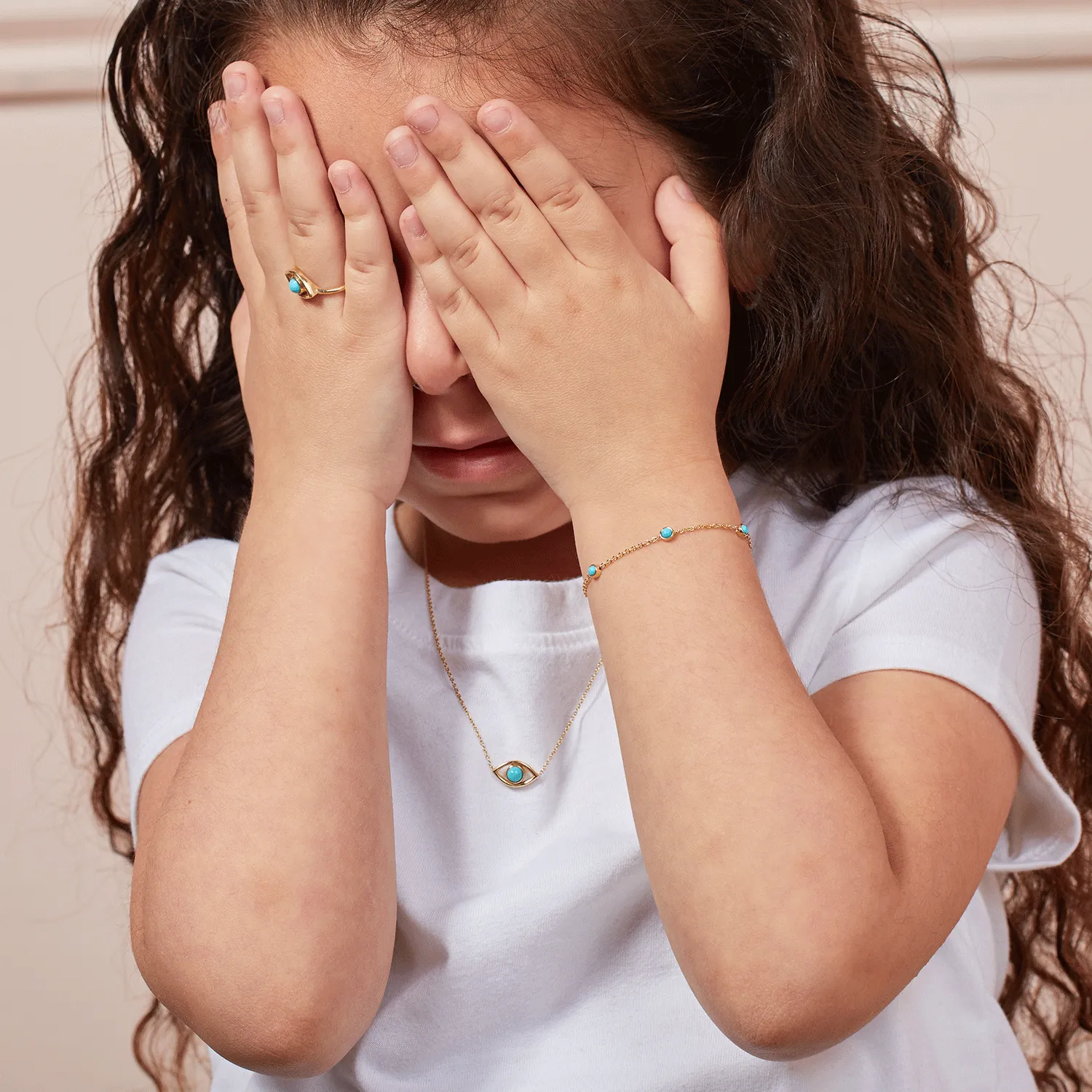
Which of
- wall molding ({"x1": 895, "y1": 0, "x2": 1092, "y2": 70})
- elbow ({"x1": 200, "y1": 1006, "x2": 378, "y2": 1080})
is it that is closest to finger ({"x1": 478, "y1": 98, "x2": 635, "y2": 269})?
elbow ({"x1": 200, "y1": 1006, "x2": 378, "y2": 1080})

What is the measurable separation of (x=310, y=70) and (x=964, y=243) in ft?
1.67

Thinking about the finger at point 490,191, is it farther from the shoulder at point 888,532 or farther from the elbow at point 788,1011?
the elbow at point 788,1011

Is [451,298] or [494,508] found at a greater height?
[451,298]

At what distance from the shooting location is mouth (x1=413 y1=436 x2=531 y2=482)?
82 centimetres

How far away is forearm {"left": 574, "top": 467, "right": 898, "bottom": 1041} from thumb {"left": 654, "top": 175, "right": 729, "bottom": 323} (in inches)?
4.6

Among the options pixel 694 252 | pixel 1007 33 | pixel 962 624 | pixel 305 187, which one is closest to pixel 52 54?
pixel 305 187

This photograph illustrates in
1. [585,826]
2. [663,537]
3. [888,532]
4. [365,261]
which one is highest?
[365,261]

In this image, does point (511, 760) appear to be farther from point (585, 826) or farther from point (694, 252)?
point (694, 252)

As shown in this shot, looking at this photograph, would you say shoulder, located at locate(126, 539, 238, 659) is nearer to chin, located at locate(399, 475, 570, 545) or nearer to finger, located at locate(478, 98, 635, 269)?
chin, located at locate(399, 475, 570, 545)

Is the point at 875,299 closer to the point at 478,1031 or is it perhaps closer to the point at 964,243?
the point at 964,243

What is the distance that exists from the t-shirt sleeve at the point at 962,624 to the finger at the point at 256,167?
0.42m

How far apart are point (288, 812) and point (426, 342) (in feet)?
0.91

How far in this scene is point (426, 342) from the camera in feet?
2.51

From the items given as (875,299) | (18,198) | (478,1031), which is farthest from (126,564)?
(875,299)
